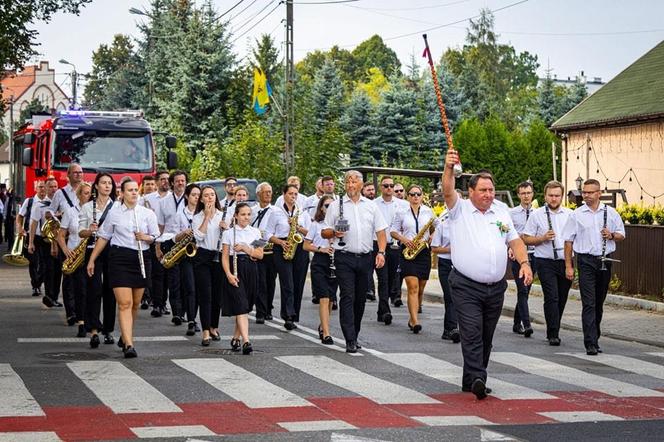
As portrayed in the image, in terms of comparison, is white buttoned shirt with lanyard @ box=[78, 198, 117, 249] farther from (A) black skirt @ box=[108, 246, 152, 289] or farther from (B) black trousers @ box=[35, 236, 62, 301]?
(B) black trousers @ box=[35, 236, 62, 301]

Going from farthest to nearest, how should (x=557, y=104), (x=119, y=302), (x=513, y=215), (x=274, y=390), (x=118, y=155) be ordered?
(x=557, y=104), (x=118, y=155), (x=513, y=215), (x=119, y=302), (x=274, y=390)

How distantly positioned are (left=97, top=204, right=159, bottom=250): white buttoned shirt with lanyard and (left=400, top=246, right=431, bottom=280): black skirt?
13.8 ft

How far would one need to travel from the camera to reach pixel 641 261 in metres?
22.2

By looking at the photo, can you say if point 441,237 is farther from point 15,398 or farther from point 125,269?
point 15,398

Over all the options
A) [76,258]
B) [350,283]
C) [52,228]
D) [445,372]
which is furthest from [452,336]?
[52,228]

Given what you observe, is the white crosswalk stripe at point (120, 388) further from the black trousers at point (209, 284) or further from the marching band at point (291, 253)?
the black trousers at point (209, 284)

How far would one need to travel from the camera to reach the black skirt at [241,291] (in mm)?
14320

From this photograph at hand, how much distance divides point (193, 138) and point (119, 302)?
1860 inches

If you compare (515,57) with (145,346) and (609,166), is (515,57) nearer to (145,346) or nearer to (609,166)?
(609,166)

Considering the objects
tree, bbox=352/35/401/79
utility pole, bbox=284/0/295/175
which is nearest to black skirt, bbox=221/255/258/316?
utility pole, bbox=284/0/295/175

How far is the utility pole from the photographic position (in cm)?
3322

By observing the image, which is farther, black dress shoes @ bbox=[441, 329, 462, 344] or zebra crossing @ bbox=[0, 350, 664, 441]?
black dress shoes @ bbox=[441, 329, 462, 344]

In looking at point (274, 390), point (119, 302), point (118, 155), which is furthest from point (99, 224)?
point (118, 155)

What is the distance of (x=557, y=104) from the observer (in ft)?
224
